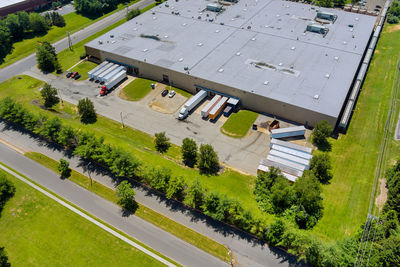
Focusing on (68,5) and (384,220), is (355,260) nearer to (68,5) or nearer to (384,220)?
(384,220)

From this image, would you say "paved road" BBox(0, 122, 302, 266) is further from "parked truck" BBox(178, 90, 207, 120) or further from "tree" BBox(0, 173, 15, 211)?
"parked truck" BBox(178, 90, 207, 120)

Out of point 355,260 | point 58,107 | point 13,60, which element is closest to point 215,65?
point 58,107

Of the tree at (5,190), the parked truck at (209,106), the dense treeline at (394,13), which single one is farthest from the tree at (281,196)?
the dense treeline at (394,13)

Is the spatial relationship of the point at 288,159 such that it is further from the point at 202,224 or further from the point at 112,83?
the point at 112,83

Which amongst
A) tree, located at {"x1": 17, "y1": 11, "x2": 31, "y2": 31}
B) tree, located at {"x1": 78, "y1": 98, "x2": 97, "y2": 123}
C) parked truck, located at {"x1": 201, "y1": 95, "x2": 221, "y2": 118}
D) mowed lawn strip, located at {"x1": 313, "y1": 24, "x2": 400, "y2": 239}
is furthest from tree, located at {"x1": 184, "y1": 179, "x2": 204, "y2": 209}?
tree, located at {"x1": 17, "y1": 11, "x2": 31, "y2": 31}

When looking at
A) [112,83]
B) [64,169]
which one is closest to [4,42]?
[112,83]

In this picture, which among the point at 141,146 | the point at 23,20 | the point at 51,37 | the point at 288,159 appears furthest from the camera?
the point at 51,37
